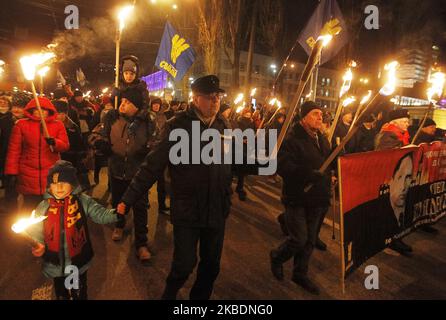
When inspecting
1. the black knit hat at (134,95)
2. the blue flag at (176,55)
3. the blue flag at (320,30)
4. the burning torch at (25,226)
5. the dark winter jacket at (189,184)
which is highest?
the blue flag at (320,30)

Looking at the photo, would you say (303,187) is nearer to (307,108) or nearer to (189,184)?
(307,108)

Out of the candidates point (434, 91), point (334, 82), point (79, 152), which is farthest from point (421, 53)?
point (79, 152)

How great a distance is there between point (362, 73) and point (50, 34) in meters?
21.8

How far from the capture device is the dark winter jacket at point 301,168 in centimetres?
366

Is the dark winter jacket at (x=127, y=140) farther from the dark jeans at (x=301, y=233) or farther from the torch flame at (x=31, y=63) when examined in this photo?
the dark jeans at (x=301, y=233)

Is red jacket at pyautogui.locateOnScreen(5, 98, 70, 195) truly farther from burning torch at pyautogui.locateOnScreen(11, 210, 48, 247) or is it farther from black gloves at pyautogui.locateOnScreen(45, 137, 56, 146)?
burning torch at pyautogui.locateOnScreen(11, 210, 48, 247)

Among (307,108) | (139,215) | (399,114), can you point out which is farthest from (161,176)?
(399,114)

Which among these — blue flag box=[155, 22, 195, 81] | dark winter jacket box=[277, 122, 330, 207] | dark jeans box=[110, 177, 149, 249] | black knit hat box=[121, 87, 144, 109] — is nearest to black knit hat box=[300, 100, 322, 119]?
dark winter jacket box=[277, 122, 330, 207]

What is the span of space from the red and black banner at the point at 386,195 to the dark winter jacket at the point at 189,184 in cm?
139

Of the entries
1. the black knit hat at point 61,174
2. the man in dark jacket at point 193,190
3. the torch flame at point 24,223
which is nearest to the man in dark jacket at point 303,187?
the man in dark jacket at point 193,190

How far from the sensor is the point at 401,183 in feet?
14.6

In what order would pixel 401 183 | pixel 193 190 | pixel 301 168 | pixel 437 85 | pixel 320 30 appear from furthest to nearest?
pixel 320 30 → pixel 437 85 → pixel 401 183 → pixel 301 168 → pixel 193 190

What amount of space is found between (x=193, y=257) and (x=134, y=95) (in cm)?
233

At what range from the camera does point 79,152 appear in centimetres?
666
